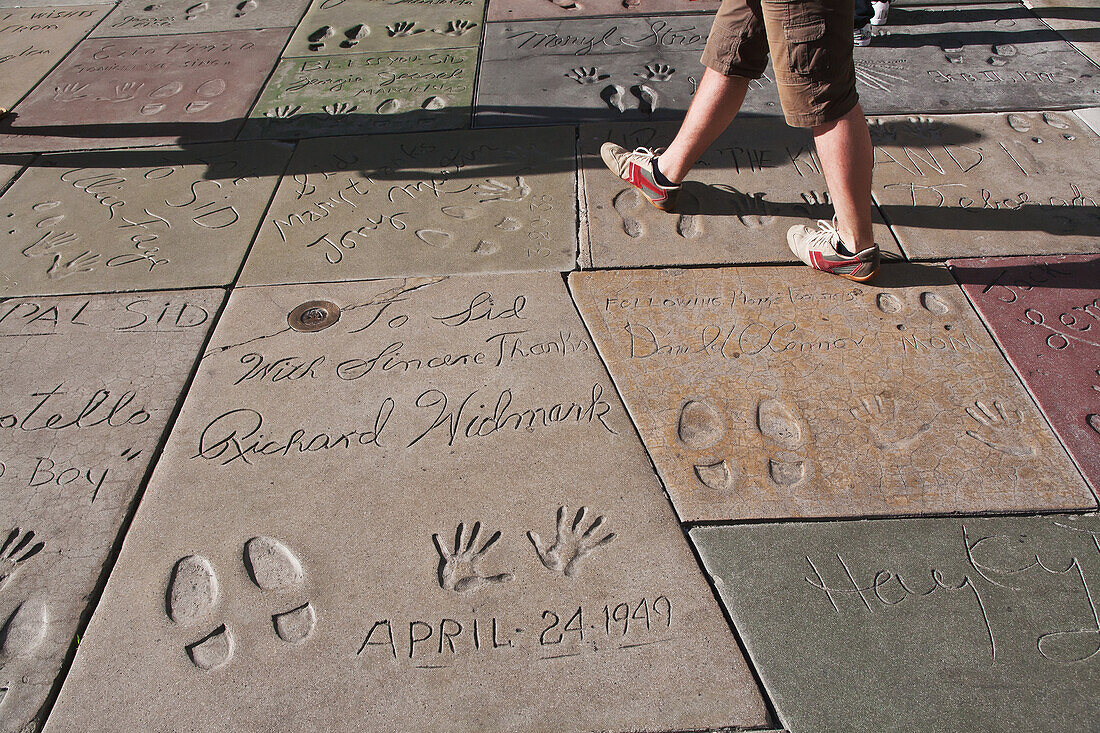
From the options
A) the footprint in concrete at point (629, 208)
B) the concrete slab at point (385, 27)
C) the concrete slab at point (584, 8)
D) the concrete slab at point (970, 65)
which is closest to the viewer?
the footprint in concrete at point (629, 208)

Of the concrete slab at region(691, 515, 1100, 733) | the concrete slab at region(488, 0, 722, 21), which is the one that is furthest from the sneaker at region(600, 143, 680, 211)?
the concrete slab at region(488, 0, 722, 21)

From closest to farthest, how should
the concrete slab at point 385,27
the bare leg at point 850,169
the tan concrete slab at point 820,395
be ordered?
the tan concrete slab at point 820,395 < the bare leg at point 850,169 < the concrete slab at point 385,27

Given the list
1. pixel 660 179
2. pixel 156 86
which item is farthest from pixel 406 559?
pixel 156 86

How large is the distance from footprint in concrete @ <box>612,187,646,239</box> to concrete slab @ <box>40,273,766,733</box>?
2.15 ft

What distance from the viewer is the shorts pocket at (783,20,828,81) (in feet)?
7.29

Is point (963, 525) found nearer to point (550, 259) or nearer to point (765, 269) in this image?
point (765, 269)

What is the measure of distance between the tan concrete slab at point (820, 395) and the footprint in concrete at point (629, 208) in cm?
29

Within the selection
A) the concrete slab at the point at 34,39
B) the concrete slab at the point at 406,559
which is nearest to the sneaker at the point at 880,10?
the concrete slab at the point at 406,559

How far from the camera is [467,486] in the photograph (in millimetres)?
2057

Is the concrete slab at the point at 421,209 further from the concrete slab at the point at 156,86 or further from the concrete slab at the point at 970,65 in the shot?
the concrete slab at the point at 970,65

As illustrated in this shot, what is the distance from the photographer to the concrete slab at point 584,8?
4.86 metres

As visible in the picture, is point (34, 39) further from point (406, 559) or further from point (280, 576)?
point (406, 559)

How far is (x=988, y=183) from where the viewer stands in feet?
10.3

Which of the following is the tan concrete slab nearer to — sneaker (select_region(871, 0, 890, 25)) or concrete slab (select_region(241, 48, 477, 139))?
concrete slab (select_region(241, 48, 477, 139))
